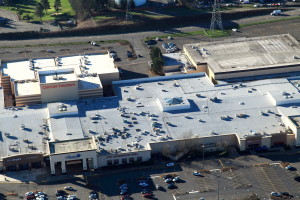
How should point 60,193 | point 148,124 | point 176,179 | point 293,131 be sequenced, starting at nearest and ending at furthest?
point 60,193 < point 176,179 < point 293,131 < point 148,124

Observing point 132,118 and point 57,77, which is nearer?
point 132,118

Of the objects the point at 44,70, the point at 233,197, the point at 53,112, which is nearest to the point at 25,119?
the point at 53,112

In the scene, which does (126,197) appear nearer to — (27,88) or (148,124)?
(148,124)

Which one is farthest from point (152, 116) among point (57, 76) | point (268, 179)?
point (268, 179)

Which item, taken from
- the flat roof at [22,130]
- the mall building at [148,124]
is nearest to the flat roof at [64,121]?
the mall building at [148,124]

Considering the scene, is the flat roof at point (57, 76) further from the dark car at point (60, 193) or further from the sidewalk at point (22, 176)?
the dark car at point (60, 193)

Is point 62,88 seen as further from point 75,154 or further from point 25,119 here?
point 75,154
